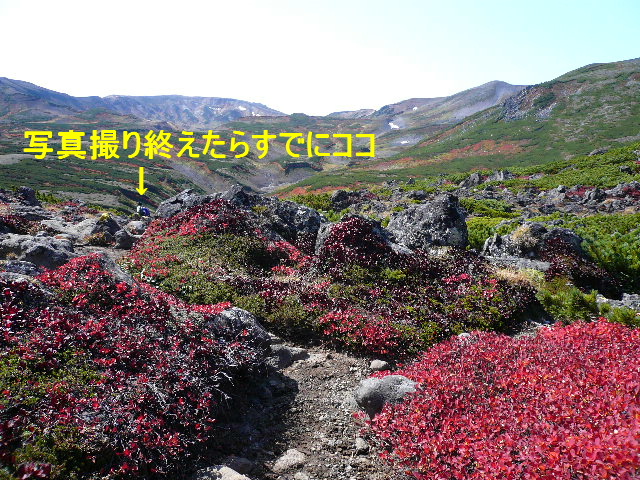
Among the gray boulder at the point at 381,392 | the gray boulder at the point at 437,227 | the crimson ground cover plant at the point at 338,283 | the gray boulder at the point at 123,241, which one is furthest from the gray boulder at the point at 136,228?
the gray boulder at the point at 381,392

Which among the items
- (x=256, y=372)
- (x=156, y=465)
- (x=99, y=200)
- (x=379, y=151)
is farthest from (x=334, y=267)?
(x=379, y=151)

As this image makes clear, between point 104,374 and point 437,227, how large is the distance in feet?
43.9

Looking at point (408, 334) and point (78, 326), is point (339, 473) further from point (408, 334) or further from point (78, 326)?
point (78, 326)

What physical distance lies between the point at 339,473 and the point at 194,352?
3.19 metres

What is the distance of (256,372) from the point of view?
8.01m

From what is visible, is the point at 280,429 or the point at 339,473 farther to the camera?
the point at 280,429

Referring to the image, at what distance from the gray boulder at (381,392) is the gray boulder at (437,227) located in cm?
964

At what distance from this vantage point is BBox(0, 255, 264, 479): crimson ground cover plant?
4582 mm

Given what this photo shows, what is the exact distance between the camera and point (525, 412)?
5.46m

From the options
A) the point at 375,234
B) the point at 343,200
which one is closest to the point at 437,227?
the point at 375,234

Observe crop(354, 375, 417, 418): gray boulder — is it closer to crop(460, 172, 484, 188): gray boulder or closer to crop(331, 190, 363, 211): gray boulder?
crop(331, 190, 363, 211): gray boulder

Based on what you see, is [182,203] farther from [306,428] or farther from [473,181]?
[473,181]

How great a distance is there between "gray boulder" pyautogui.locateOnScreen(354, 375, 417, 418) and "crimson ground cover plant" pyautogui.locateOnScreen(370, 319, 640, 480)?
22cm

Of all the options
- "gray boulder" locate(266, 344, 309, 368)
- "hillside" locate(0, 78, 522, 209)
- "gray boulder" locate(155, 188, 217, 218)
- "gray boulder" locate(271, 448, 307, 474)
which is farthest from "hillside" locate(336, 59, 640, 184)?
"gray boulder" locate(271, 448, 307, 474)
